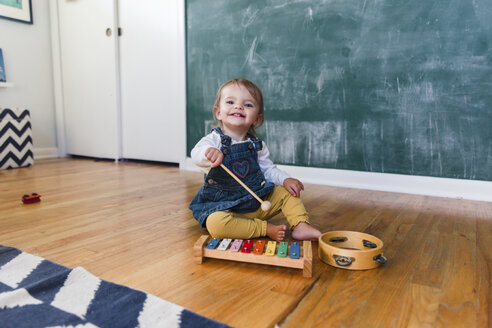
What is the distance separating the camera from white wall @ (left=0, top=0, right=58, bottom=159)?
9.38ft

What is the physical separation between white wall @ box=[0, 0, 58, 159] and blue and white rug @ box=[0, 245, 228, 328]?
260 centimetres

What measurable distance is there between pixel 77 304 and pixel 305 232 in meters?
0.66

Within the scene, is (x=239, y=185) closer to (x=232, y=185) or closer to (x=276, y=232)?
(x=232, y=185)

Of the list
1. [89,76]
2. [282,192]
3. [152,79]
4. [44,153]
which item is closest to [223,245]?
[282,192]

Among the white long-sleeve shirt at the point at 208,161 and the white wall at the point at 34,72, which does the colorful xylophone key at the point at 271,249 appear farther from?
the white wall at the point at 34,72

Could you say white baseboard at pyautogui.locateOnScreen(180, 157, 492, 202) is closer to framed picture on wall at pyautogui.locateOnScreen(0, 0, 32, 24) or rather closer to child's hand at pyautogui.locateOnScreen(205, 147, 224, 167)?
child's hand at pyautogui.locateOnScreen(205, 147, 224, 167)

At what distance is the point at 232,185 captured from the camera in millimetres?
1177

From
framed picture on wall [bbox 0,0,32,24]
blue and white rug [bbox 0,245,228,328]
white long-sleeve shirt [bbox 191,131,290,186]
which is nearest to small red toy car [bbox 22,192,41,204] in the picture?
blue and white rug [bbox 0,245,228,328]

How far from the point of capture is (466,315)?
0.68 m

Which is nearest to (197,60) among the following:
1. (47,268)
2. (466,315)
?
(47,268)

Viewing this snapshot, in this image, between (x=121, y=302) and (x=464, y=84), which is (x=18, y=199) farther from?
(x=464, y=84)

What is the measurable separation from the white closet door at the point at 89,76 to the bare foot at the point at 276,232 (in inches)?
86.1

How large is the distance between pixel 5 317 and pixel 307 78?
1.82m

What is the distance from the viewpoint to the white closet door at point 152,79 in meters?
2.59
